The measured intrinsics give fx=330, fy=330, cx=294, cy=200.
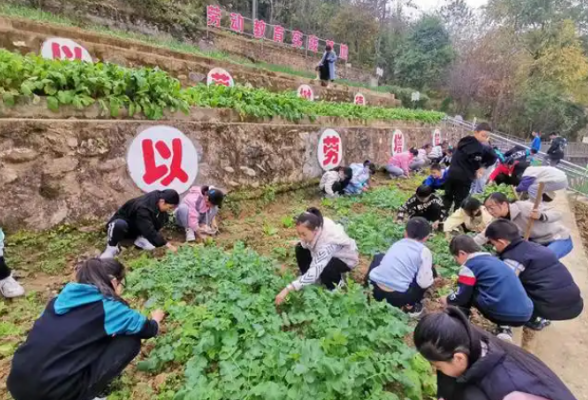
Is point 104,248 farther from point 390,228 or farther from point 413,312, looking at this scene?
point 390,228

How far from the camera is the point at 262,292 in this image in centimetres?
316

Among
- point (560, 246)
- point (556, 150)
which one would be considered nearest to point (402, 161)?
point (556, 150)

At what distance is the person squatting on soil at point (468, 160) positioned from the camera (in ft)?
16.8

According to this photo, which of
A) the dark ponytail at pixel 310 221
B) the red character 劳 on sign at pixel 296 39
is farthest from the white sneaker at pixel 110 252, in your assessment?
the red character 劳 on sign at pixel 296 39

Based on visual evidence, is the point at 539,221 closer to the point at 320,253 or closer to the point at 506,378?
the point at 320,253

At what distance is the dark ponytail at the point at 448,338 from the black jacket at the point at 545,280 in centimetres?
177

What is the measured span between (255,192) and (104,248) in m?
2.70

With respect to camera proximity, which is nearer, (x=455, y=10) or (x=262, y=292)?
(x=262, y=292)

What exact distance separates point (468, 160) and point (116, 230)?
16.7 ft

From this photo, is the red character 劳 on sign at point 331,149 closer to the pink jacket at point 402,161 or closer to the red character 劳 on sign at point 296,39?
the pink jacket at point 402,161

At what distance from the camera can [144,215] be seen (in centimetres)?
396

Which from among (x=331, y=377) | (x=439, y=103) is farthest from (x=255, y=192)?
(x=439, y=103)

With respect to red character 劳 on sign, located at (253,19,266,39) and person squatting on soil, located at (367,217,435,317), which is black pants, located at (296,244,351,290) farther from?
red character 劳 on sign, located at (253,19,266,39)

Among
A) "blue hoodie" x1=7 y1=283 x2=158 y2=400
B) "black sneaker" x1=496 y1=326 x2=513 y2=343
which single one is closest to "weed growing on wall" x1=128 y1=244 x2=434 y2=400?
"blue hoodie" x1=7 y1=283 x2=158 y2=400
